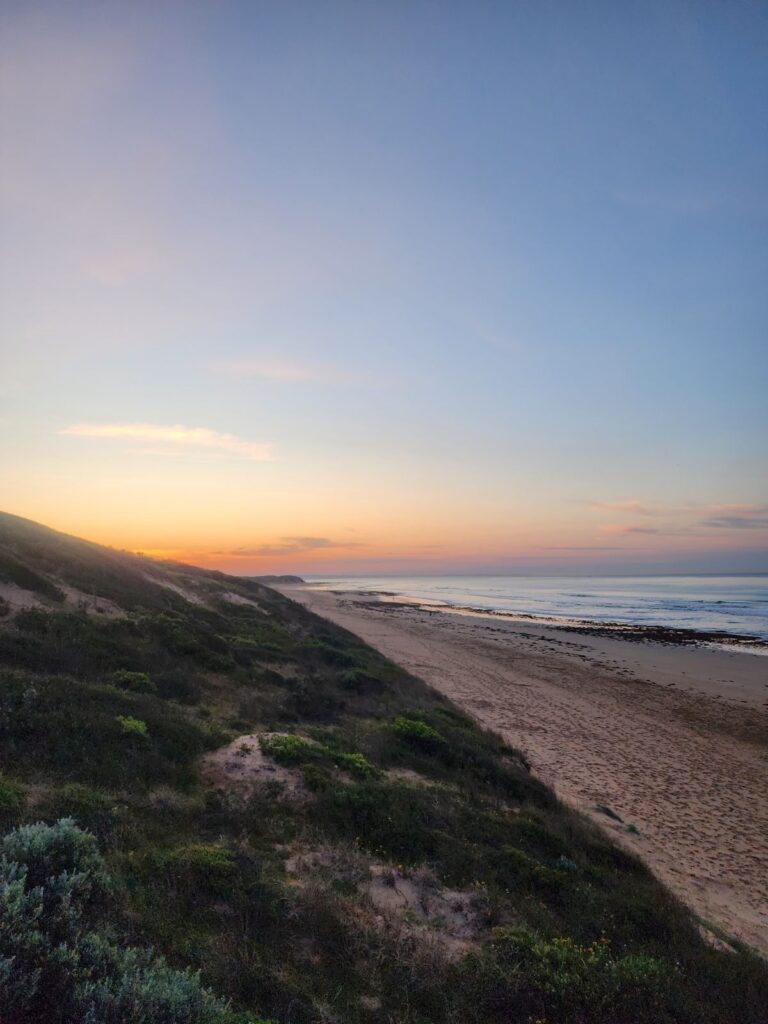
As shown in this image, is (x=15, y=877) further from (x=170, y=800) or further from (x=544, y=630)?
(x=544, y=630)

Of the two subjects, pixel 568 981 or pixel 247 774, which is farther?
pixel 247 774

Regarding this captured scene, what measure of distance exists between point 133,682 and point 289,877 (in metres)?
8.21

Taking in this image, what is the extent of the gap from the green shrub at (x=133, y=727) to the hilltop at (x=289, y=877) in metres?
0.04

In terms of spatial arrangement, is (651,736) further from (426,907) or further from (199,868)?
(199,868)

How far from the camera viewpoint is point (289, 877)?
7.20 m

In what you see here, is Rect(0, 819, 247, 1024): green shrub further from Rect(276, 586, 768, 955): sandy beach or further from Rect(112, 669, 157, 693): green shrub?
Rect(276, 586, 768, 955): sandy beach

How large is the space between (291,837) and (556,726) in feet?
50.2

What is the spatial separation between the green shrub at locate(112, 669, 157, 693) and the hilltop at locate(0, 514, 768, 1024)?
5 cm

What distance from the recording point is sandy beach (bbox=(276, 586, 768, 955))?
450 inches

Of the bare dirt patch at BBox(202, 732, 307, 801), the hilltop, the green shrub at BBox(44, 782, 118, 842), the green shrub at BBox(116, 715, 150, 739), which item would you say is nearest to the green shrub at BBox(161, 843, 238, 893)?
the hilltop

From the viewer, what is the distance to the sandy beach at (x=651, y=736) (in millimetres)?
11422

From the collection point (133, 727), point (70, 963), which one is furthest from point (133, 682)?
point (70, 963)

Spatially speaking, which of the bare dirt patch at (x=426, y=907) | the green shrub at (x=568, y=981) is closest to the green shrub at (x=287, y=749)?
the bare dirt patch at (x=426, y=907)

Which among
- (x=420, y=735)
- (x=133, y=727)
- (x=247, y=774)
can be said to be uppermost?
(x=133, y=727)
